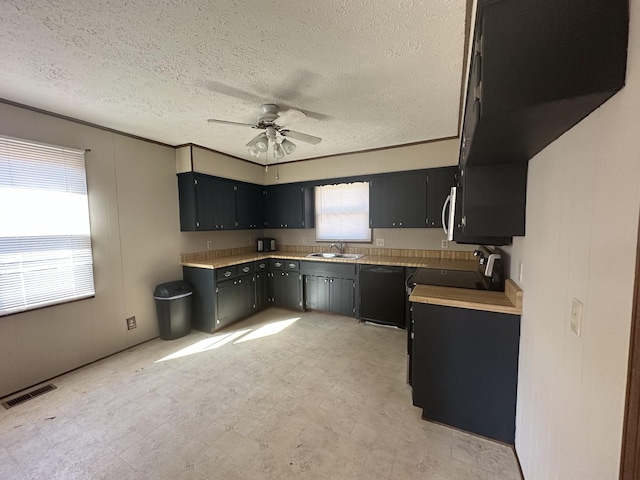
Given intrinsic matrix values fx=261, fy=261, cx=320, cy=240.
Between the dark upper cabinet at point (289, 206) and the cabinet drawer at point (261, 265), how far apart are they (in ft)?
2.49

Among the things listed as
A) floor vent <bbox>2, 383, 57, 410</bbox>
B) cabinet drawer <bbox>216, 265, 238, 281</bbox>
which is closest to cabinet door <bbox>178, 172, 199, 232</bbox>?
cabinet drawer <bbox>216, 265, 238, 281</bbox>

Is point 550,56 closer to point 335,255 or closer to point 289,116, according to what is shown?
point 289,116

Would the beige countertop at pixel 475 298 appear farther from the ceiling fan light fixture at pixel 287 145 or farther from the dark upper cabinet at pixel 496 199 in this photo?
the ceiling fan light fixture at pixel 287 145

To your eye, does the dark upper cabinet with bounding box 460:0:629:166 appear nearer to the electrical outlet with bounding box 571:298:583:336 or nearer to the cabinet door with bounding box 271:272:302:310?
the electrical outlet with bounding box 571:298:583:336

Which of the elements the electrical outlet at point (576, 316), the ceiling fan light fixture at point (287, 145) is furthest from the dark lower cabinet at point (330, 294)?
the electrical outlet at point (576, 316)

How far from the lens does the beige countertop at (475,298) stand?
1670mm

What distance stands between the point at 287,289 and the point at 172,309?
67.8 inches

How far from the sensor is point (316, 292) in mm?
4203

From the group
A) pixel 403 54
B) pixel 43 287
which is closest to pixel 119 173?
pixel 43 287

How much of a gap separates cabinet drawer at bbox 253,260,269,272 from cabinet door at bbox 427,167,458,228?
2.67m

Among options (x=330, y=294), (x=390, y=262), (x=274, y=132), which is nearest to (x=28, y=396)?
(x=274, y=132)

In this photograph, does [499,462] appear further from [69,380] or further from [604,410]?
[69,380]

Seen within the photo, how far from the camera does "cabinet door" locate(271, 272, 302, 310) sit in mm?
4328

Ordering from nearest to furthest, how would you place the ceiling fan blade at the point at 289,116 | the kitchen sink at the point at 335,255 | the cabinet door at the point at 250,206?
1. the ceiling fan blade at the point at 289,116
2. the kitchen sink at the point at 335,255
3. the cabinet door at the point at 250,206
